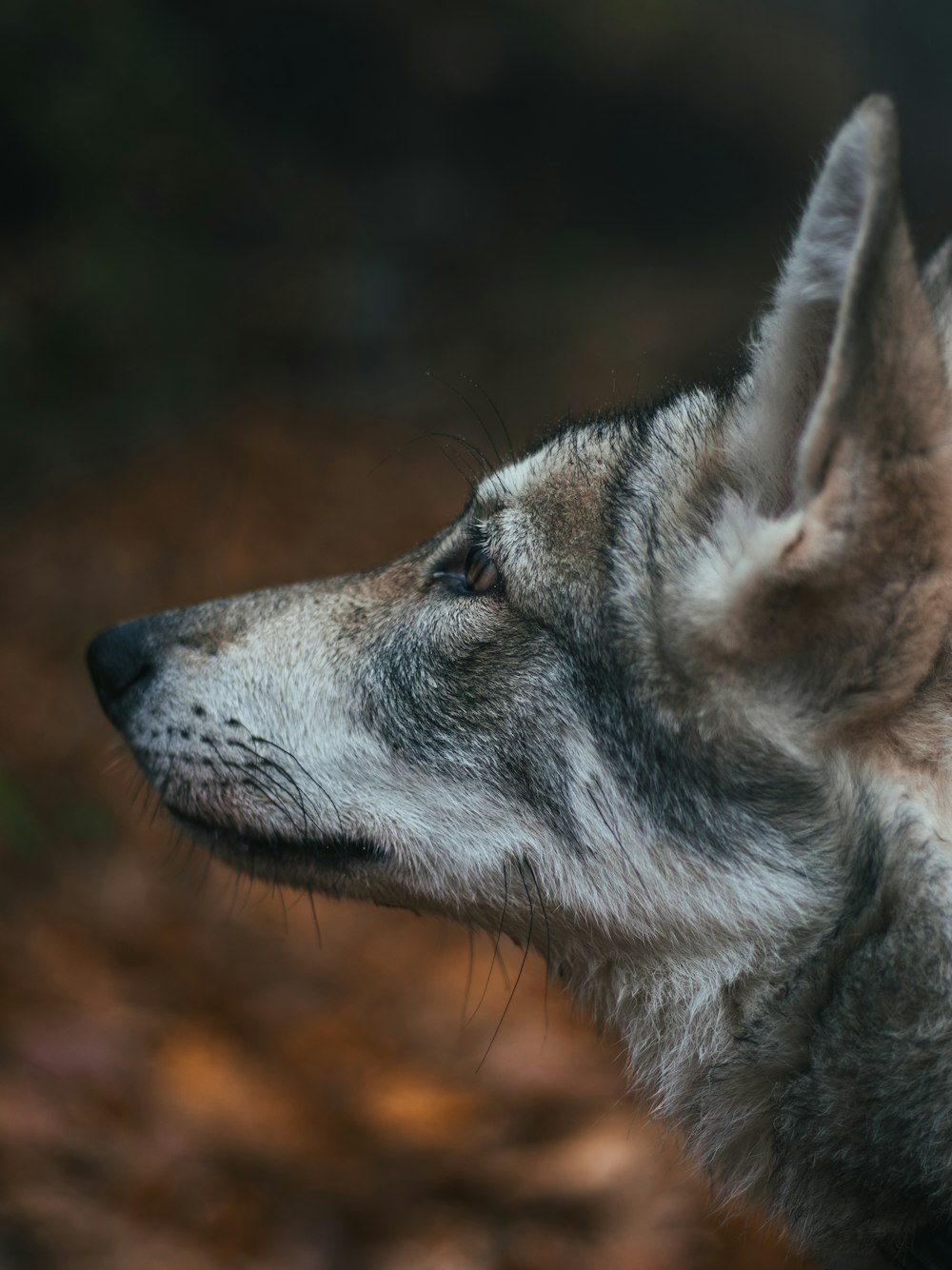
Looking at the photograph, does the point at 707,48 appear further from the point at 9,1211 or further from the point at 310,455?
the point at 9,1211

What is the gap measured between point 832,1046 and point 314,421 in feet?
25.4

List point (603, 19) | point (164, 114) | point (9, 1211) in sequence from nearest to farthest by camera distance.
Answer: point (9, 1211) < point (164, 114) < point (603, 19)

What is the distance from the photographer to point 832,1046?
229cm

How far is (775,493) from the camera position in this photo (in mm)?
2320

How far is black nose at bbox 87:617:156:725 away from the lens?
2988 millimetres

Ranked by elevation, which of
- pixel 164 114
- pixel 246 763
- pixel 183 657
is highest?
pixel 164 114

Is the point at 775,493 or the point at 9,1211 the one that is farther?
the point at 9,1211

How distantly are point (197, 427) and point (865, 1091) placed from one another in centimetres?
749

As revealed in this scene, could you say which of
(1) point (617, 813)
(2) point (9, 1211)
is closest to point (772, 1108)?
(1) point (617, 813)

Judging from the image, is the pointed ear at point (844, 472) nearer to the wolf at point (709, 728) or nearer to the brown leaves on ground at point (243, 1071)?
the wolf at point (709, 728)

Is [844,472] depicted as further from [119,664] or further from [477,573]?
[119,664]

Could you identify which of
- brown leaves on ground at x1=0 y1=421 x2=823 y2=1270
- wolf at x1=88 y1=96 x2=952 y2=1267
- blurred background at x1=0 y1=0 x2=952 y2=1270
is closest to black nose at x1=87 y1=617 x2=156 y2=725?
wolf at x1=88 y1=96 x2=952 y2=1267

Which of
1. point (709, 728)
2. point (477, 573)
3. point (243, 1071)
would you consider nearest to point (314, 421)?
point (243, 1071)

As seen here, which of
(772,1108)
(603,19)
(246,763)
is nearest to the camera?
(772,1108)
